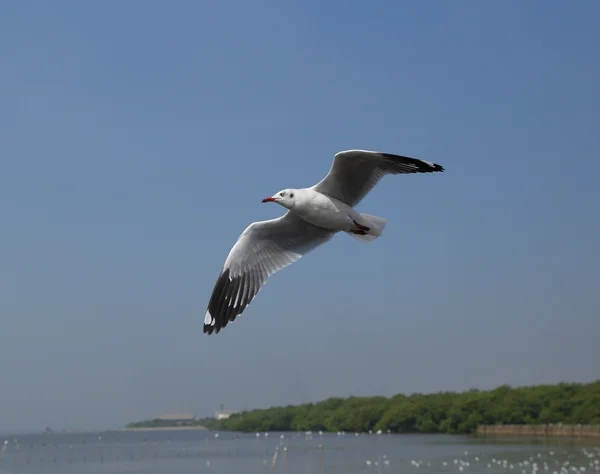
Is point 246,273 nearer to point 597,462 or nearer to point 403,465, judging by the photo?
point 597,462

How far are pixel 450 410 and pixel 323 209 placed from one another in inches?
3102

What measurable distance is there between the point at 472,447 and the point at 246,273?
5355cm

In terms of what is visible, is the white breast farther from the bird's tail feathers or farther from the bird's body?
the bird's tail feathers

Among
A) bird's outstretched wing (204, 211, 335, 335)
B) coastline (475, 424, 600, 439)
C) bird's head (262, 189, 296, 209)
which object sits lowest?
coastline (475, 424, 600, 439)

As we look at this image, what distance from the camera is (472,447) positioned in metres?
61.9

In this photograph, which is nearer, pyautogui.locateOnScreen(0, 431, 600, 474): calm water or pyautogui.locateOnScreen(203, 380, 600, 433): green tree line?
pyautogui.locateOnScreen(0, 431, 600, 474): calm water

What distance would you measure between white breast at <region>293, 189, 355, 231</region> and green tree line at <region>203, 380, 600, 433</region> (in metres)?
60.2

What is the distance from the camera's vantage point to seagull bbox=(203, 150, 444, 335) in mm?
10664

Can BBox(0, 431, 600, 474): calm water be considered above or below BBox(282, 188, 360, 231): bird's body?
below

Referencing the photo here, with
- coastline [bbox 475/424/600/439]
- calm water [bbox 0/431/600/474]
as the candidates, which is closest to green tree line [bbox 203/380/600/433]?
coastline [bbox 475/424/600/439]

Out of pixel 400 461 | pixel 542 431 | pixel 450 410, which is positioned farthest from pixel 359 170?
pixel 450 410

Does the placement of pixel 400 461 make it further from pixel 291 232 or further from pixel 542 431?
pixel 291 232

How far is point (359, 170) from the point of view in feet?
34.5

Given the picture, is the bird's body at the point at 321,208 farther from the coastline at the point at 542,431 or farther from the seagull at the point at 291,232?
the coastline at the point at 542,431
